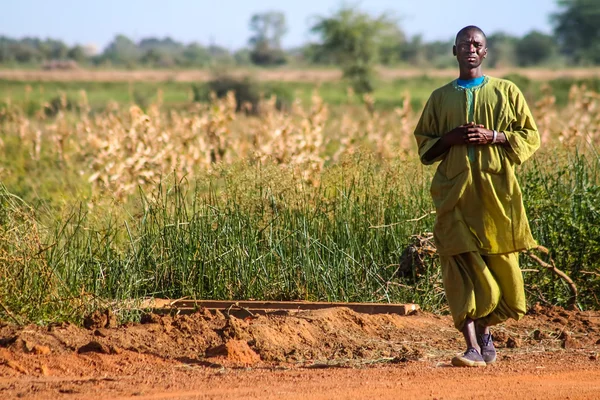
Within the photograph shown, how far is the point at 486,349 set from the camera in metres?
5.59

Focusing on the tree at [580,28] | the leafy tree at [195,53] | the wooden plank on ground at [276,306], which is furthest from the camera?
the leafy tree at [195,53]

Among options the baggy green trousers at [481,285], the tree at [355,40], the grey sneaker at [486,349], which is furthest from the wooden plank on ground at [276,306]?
the tree at [355,40]

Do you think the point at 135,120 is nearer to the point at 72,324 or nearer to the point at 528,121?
the point at 72,324

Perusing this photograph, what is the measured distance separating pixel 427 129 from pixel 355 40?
38.7 metres

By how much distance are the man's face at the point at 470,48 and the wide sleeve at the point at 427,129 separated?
288 millimetres

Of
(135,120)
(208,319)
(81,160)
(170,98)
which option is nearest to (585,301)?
(208,319)

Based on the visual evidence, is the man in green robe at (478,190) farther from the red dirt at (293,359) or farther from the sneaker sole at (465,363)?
the red dirt at (293,359)

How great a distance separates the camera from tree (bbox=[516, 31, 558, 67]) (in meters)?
90.4

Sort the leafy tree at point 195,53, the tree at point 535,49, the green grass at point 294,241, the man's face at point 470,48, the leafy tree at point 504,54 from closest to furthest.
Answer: the man's face at point 470,48 < the green grass at point 294,241 < the leafy tree at point 504,54 < the tree at point 535,49 < the leafy tree at point 195,53

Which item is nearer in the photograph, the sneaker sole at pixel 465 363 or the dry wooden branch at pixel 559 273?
the sneaker sole at pixel 465 363

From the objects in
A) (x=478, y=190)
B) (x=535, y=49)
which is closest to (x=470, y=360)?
(x=478, y=190)

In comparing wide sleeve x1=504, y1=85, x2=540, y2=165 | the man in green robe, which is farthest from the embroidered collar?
wide sleeve x1=504, y1=85, x2=540, y2=165

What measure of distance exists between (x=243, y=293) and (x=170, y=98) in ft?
122

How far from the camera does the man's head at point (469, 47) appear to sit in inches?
211
